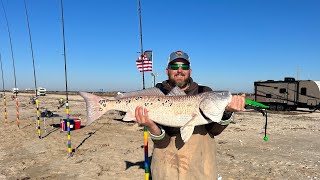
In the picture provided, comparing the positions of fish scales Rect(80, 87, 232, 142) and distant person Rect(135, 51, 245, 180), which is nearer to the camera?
fish scales Rect(80, 87, 232, 142)

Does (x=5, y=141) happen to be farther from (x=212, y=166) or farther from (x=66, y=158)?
(x=212, y=166)

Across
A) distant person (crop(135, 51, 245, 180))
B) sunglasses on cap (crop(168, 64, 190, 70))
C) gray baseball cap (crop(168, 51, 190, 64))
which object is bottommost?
distant person (crop(135, 51, 245, 180))

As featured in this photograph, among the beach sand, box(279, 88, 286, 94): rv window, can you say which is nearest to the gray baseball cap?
the beach sand

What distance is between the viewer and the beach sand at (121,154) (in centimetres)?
873

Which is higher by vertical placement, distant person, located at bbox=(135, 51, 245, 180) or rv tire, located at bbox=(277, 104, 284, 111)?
distant person, located at bbox=(135, 51, 245, 180)

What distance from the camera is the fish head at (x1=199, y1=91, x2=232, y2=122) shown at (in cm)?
312

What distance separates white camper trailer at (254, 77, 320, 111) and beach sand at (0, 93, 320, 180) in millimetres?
13171

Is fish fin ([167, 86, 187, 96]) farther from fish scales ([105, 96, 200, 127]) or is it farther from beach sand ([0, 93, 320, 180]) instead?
beach sand ([0, 93, 320, 180])

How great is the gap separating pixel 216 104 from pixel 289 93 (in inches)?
1145

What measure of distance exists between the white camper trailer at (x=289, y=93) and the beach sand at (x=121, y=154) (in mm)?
13171

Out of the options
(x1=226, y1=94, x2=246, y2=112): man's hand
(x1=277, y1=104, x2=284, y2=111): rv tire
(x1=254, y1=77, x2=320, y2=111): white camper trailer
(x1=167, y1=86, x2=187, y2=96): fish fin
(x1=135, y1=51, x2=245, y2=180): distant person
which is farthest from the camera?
(x1=277, y1=104, x2=284, y2=111): rv tire

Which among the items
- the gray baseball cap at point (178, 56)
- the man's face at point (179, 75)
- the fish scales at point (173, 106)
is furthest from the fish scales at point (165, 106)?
the gray baseball cap at point (178, 56)

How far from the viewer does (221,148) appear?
11844 mm

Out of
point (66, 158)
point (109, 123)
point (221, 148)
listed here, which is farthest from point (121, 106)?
point (109, 123)
